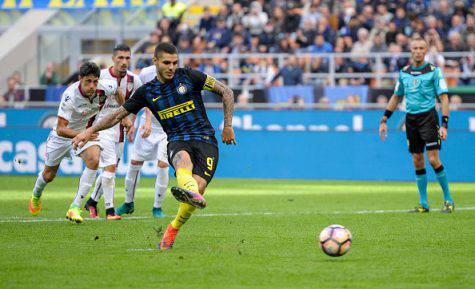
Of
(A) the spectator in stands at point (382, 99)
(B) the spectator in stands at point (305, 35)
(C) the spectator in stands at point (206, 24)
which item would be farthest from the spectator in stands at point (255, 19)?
(A) the spectator in stands at point (382, 99)

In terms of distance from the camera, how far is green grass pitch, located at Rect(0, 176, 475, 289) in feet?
24.7

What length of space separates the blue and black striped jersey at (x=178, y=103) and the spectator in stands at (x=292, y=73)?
15064 mm

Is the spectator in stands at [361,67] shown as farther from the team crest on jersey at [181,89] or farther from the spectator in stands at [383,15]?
the team crest on jersey at [181,89]

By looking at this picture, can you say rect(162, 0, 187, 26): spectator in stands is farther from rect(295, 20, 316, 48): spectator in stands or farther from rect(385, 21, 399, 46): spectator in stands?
rect(385, 21, 399, 46): spectator in stands

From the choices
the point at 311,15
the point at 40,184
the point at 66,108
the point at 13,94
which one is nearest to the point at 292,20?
the point at 311,15

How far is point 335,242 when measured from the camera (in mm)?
8547

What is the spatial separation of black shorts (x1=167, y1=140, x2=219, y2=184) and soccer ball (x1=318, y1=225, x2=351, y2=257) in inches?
58.8

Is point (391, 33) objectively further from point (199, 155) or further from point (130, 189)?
point (199, 155)

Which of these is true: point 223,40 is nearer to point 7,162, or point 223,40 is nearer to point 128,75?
point 7,162

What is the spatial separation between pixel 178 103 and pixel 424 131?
521 cm

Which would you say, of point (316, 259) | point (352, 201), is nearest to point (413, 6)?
point (352, 201)

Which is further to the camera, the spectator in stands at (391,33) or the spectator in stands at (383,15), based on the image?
→ the spectator in stands at (383,15)

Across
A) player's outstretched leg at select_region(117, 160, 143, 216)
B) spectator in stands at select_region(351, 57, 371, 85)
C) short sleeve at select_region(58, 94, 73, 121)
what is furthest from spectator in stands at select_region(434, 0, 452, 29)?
short sleeve at select_region(58, 94, 73, 121)

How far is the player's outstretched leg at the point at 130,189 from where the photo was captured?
13.5m
